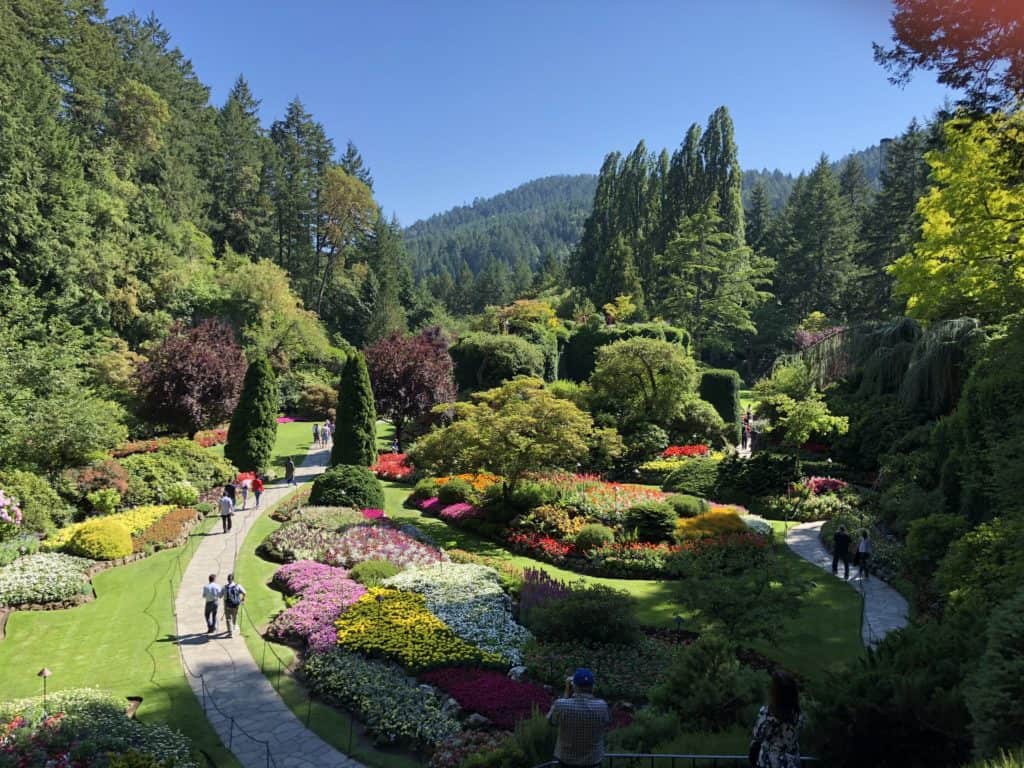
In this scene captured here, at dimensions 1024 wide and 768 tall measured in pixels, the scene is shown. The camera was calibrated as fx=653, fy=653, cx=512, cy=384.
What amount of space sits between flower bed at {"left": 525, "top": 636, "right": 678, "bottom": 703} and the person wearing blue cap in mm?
4771

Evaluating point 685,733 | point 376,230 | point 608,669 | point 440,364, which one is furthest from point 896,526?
point 376,230

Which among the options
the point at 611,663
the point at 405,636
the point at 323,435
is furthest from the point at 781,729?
the point at 323,435

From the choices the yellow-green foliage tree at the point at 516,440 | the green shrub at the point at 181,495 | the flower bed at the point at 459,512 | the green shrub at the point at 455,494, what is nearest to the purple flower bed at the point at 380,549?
the flower bed at the point at 459,512

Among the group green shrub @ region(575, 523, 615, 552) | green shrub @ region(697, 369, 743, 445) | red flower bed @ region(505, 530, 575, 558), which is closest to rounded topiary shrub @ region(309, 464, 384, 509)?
red flower bed @ region(505, 530, 575, 558)

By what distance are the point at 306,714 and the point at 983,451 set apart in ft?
46.8

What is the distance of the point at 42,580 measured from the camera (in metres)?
14.3

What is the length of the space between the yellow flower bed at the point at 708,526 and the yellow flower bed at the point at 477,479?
286 inches

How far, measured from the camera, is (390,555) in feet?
56.6

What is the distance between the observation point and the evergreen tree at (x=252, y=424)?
25.5m

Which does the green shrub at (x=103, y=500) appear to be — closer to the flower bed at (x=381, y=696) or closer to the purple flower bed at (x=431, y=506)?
the purple flower bed at (x=431, y=506)

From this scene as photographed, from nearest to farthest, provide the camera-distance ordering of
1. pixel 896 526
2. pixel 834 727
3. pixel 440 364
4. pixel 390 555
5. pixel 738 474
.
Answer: pixel 834 727 → pixel 390 555 → pixel 896 526 → pixel 738 474 → pixel 440 364

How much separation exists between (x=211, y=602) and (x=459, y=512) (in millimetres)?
10011

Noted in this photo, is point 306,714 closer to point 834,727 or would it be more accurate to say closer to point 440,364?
point 834,727

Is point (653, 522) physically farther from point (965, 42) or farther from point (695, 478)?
point (965, 42)
